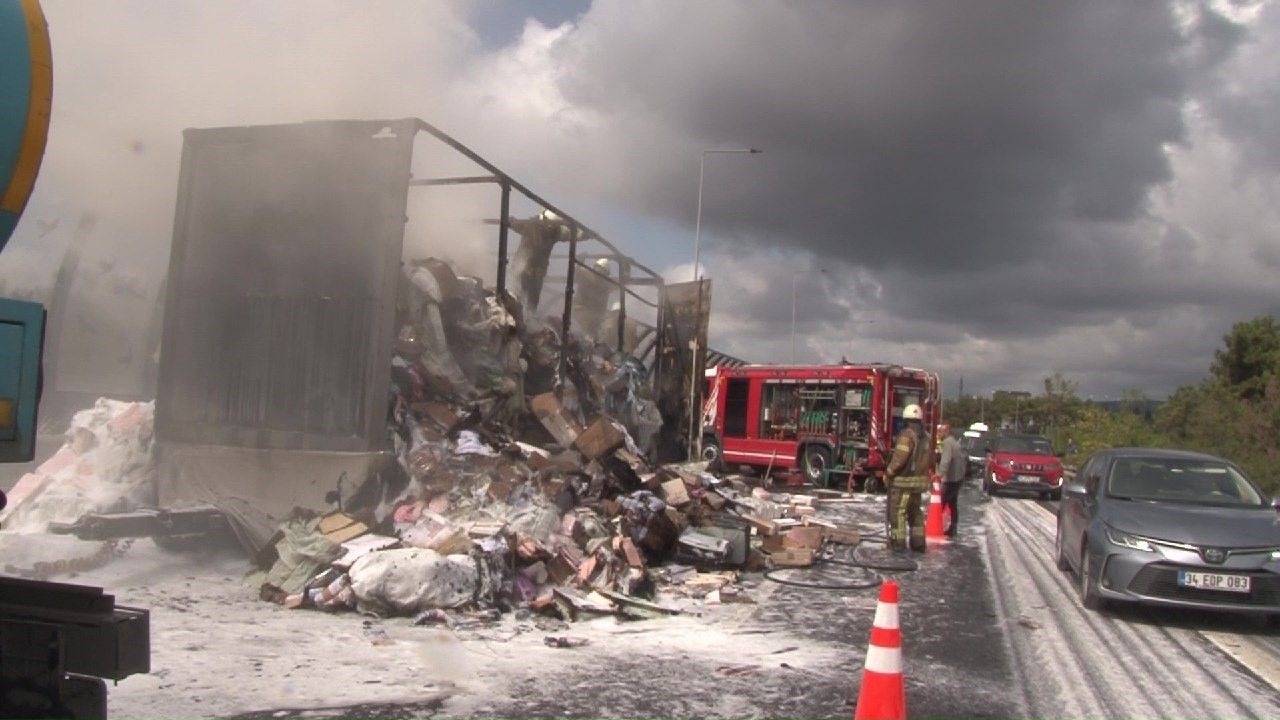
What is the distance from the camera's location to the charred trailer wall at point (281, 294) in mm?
8508

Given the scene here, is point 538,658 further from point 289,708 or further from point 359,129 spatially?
point 359,129

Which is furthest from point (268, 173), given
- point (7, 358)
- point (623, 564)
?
point (7, 358)

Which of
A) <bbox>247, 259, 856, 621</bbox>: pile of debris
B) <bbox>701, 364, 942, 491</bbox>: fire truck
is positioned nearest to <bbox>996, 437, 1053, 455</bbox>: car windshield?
<bbox>701, 364, 942, 491</bbox>: fire truck

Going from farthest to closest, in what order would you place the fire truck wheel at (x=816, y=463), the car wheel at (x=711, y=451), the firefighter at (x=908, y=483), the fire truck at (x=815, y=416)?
the car wheel at (x=711, y=451)
the fire truck wheel at (x=816, y=463)
the fire truck at (x=815, y=416)
the firefighter at (x=908, y=483)

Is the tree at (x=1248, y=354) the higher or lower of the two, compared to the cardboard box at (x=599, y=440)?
higher

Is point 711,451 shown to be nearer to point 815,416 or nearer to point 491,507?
point 815,416

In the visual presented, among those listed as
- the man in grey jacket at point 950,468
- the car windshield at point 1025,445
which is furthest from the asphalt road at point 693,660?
the car windshield at point 1025,445

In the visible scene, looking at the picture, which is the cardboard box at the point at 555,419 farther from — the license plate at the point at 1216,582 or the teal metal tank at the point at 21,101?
the teal metal tank at the point at 21,101

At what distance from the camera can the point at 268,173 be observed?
8992 mm

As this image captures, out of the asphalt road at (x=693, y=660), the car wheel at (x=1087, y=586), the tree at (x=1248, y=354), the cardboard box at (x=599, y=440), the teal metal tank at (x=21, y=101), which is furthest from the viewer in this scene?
the tree at (x=1248, y=354)

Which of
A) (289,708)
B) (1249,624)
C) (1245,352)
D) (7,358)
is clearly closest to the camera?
(7,358)

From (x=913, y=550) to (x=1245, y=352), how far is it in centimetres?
3229

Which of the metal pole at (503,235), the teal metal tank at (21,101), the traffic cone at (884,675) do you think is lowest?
the traffic cone at (884,675)

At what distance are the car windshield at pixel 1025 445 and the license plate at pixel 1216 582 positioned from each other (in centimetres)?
1588
